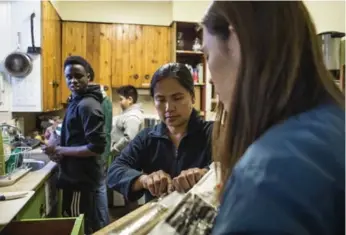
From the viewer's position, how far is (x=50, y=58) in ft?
11.5

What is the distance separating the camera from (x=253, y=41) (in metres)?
0.44

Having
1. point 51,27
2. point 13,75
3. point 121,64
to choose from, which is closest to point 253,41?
point 13,75

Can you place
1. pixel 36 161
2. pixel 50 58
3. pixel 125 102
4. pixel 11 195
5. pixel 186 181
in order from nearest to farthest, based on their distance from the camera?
pixel 186 181 < pixel 11 195 < pixel 36 161 < pixel 50 58 < pixel 125 102

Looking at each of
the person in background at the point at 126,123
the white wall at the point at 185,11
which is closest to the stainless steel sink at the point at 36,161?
the person in background at the point at 126,123

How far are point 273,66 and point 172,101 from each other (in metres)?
0.89

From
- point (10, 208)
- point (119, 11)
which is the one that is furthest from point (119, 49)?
point (10, 208)

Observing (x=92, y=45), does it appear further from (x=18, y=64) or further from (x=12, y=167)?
(x=12, y=167)

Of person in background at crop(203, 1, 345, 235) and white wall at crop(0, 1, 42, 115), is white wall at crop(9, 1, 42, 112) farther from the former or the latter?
person in background at crop(203, 1, 345, 235)

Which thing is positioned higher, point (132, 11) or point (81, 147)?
point (132, 11)

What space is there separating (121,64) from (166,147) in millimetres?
3172

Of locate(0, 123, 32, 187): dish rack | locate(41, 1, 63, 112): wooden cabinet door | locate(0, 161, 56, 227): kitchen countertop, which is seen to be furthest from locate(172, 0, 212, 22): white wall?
locate(0, 123, 32, 187): dish rack

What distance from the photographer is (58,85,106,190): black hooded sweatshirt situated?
2.30m

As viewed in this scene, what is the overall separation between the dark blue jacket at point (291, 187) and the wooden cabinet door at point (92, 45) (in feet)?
13.4

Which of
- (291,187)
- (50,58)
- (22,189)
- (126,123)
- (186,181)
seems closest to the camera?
(291,187)
